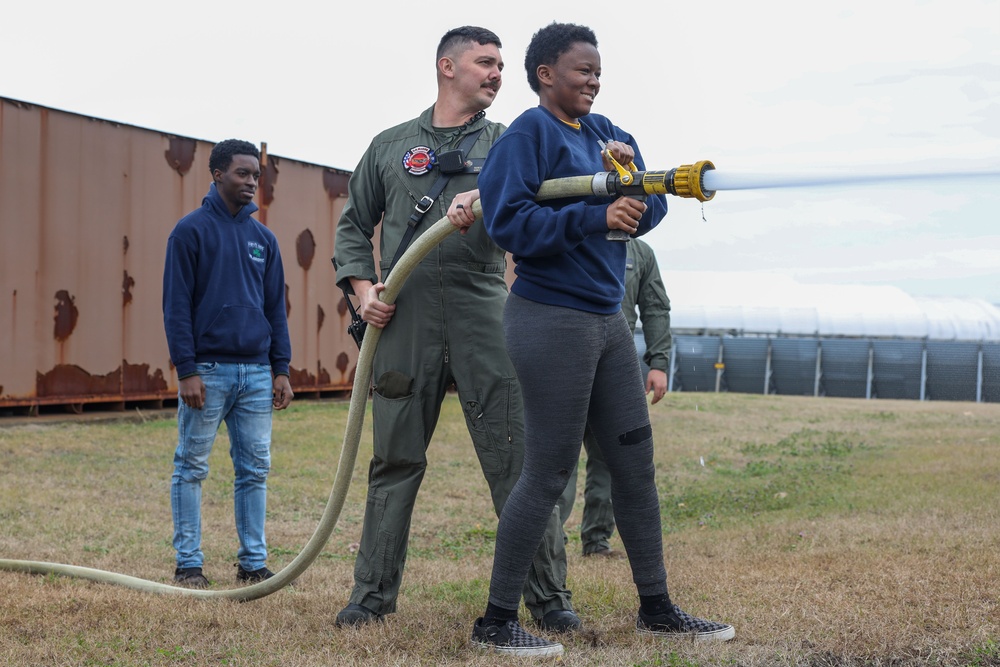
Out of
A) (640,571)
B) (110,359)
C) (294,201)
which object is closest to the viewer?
(640,571)

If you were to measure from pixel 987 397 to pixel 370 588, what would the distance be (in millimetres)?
23293

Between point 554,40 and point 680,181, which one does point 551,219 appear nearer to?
point 680,181

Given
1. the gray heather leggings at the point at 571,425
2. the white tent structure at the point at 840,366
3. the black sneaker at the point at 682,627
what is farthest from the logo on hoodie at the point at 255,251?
the white tent structure at the point at 840,366

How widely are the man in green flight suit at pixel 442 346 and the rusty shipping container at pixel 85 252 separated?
7277 mm

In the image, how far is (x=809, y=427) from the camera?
562 inches

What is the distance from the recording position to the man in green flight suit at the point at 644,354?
543cm

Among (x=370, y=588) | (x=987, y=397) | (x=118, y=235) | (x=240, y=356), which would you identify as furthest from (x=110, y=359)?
(x=987, y=397)

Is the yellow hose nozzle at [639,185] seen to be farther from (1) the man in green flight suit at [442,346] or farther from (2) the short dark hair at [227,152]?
(2) the short dark hair at [227,152]

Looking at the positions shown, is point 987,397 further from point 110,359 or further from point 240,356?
point 240,356

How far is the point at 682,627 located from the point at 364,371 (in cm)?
139

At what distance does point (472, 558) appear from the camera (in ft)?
17.6

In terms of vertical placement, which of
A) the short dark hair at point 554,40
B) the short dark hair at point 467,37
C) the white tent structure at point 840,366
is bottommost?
the white tent structure at point 840,366

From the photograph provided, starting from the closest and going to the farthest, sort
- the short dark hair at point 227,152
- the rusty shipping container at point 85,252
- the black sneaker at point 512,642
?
the black sneaker at point 512,642 → the short dark hair at point 227,152 → the rusty shipping container at point 85,252

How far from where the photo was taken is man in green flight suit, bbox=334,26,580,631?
339 centimetres
